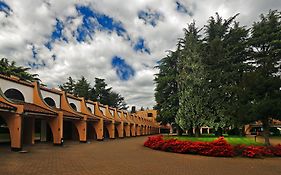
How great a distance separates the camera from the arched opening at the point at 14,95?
772 inches

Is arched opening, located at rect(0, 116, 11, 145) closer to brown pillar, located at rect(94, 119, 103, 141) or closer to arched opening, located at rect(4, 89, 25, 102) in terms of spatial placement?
arched opening, located at rect(4, 89, 25, 102)

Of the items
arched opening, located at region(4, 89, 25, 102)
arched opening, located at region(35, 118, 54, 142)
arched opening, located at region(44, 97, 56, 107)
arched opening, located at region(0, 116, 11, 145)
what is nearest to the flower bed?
arched opening, located at region(4, 89, 25, 102)

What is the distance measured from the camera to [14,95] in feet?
66.0

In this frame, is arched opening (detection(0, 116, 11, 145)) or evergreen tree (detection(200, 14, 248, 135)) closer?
arched opening (detection(0, 116, 11, 145))

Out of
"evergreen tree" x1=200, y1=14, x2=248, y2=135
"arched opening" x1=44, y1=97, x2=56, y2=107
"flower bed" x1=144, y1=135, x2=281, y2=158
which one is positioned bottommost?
"flower bed" x1=144, y1=135, x2=281, y2=158

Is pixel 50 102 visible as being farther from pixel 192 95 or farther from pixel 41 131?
pixel 192 95

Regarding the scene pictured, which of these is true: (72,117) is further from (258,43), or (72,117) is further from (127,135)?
(258,43)

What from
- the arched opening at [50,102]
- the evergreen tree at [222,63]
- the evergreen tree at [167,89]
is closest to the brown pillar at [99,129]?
the arched opening at [50,102]

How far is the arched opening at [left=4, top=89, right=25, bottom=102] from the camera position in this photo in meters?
19.6

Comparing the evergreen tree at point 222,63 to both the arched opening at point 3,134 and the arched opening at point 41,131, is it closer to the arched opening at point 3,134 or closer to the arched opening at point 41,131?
the arched opening at point 41,131

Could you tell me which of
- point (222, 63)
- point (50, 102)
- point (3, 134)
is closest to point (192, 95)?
point (222, 63)

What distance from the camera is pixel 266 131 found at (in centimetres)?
1998

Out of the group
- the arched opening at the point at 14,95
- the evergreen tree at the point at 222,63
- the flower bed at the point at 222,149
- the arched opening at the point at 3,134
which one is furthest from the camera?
the evergreen tree at the point at 222,63

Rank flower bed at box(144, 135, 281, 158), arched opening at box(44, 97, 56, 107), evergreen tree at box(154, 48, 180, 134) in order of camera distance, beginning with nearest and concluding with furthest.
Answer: flower bed at box(144, 135, 281, 158) → arched opening at box(44, 97, 56, 107) → evergreen tree at box(154, 48, 180, 134)
